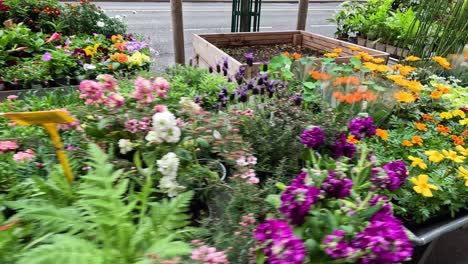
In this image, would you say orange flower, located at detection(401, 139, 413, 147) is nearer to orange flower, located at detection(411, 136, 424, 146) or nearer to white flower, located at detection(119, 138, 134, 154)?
orange flower, located at detection(411, 136, 424, 146)

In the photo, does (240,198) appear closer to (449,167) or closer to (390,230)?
(390,230)

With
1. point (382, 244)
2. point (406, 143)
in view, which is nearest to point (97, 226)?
point (382, 244)

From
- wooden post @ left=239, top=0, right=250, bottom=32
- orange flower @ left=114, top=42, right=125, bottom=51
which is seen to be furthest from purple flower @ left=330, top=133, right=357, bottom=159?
wooden post @ left=239, top=0, right=250, bottom=32

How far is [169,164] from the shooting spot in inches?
55.3

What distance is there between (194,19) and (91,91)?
9.52 metres

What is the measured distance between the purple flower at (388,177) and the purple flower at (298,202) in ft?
1.04

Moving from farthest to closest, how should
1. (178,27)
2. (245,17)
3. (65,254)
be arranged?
(245,17) < (178,27) < (65,254)

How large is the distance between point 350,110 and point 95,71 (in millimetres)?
1882

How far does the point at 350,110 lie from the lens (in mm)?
2123

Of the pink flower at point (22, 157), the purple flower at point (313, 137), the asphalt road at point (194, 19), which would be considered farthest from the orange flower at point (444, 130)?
the asphalt road at point (194, 19)

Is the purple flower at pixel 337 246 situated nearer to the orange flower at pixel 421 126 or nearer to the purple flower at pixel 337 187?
the purple flower at pixel 337 187

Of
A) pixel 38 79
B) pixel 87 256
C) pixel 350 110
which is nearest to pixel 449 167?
pixel 350 110

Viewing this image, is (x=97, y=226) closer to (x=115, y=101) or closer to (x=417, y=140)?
(x=115, y=101)

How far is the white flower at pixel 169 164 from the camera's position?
1.40m
